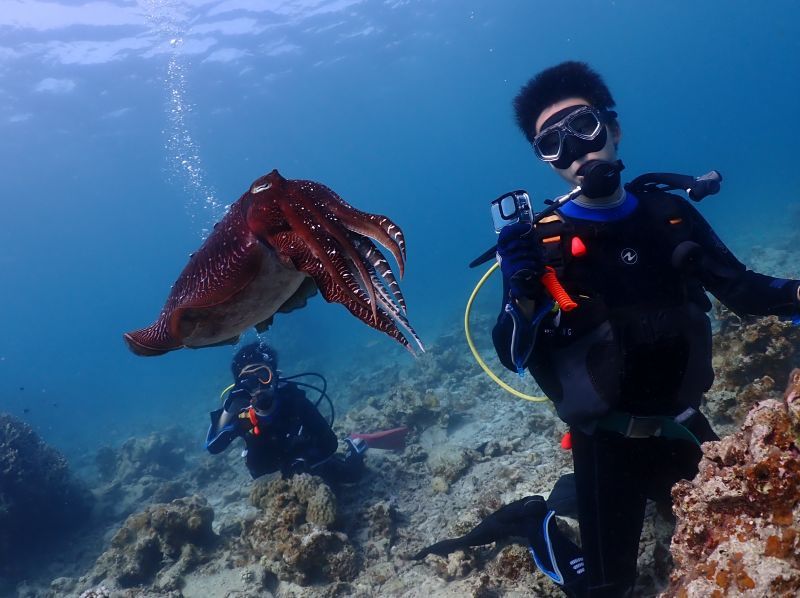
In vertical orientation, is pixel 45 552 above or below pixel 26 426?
below

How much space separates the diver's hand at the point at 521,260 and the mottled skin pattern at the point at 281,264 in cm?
128

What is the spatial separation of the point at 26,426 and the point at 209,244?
51.3 ft

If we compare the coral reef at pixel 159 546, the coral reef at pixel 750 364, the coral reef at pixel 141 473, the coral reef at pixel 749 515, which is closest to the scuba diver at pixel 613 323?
the coral reef at pixel 749 515

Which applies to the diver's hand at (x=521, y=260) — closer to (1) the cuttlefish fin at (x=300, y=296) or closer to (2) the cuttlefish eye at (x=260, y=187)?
(1) the cuttlefish fin at (x=300, y=296)

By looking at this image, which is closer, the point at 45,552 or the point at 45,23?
the point at 45,552

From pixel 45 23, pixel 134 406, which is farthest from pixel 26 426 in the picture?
pixel 134 406

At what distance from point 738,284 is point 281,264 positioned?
3.33 metres

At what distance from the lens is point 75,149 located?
43.3m

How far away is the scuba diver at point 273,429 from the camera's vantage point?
23.7ft

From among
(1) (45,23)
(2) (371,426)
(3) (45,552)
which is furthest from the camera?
(1) (45,23)

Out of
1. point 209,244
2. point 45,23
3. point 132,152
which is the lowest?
point 209,244

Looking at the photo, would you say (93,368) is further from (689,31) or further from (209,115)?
(689,31)

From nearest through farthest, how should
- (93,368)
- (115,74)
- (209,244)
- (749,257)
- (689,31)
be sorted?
1. (209,244)
2. (749,257)
3. (115,74)
4. (93,368)
5. (689,31)

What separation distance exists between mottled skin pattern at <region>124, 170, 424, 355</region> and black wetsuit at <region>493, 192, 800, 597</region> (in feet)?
5.48
